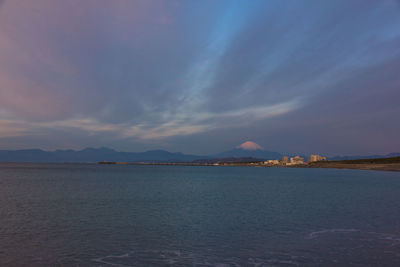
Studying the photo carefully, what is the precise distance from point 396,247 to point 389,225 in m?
9.41

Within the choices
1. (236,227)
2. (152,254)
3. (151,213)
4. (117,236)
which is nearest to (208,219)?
(236,227)

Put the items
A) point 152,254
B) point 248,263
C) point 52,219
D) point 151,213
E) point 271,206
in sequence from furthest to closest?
1. point 271,206
2. point 151,213
3. point 52,219
4. point 152,254
5. point 248,263

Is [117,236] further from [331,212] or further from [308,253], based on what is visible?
[331,212]

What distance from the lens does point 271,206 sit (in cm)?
4356

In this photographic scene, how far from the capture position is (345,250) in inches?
851

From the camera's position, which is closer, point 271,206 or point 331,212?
point 331,212

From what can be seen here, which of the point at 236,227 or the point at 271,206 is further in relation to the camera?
the point at 271,206

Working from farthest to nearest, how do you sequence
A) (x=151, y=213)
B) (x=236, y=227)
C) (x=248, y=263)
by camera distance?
(x=151, y=213), (x=236, y=227), (x=248, y=263)

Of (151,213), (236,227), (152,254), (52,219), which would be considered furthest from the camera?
(151,213)

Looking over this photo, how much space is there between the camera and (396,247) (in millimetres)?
21969

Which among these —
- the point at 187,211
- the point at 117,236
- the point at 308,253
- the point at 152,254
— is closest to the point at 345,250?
the point at 308,253

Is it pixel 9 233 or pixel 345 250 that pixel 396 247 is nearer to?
pixel 345 250

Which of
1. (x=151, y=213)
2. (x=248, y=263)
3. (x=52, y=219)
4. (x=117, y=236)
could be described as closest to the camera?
(x=248, y=263)

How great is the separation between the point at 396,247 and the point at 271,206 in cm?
2210
